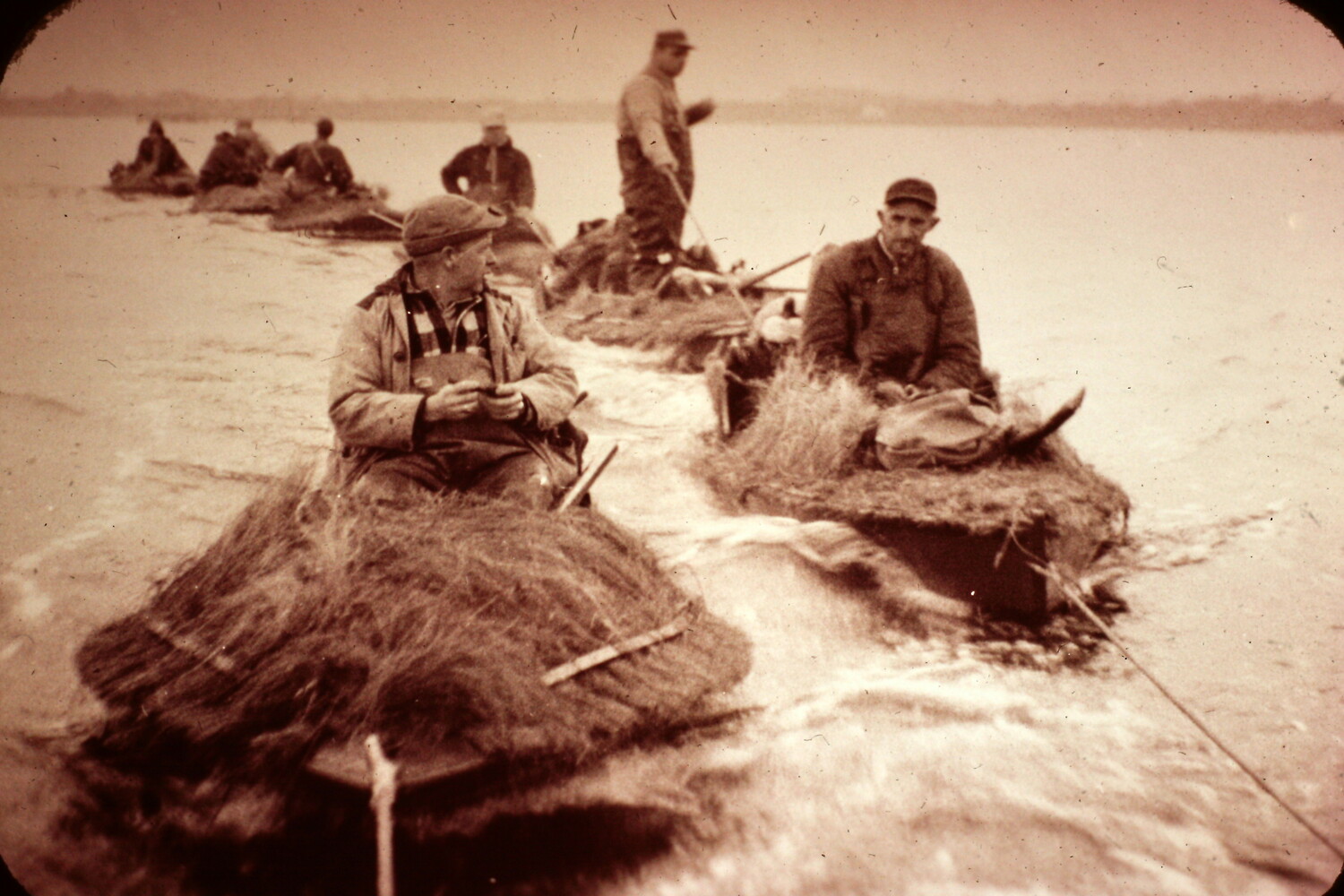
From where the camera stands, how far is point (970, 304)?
3578 mm

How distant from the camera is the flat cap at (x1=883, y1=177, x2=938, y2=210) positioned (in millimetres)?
3264

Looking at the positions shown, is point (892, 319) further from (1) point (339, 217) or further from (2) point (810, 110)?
(1) point (339, 217)

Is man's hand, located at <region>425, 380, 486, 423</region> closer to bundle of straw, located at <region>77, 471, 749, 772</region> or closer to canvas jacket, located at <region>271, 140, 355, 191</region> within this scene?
bundle of straw, located at <region>77, 471, 749, 772</region>

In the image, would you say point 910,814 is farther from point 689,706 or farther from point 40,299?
point 40,299

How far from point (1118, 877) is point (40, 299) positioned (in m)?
3.15

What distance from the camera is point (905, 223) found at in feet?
11.0

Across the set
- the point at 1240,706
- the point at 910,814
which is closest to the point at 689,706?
the point at 910,814

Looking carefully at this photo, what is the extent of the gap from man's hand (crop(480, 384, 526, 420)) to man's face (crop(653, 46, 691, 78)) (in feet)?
3.68

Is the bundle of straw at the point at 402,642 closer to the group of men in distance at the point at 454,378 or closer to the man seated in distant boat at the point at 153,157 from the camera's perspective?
the group of men in distance at the point at 454,378

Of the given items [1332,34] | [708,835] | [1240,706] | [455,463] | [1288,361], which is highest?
[1332,34]

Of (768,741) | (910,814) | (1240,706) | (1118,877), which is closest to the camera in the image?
(1118,877)

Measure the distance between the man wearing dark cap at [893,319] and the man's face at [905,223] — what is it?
0.03 feet

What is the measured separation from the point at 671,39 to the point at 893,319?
155cm

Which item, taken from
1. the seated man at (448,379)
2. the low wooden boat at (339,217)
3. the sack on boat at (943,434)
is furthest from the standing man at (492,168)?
the sack on boat at (943,434)
